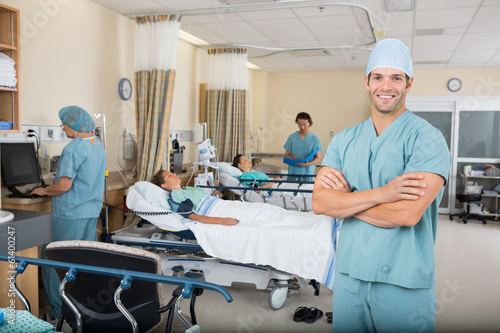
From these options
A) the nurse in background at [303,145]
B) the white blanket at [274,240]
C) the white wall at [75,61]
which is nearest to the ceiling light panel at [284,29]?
the nurse in background at [303,145]

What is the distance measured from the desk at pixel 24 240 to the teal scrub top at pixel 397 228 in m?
1.77

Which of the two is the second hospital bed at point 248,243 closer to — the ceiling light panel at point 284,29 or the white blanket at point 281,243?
the white blanket at point 281,243

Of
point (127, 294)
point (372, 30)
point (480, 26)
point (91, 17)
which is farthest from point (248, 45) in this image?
point (127, 294)

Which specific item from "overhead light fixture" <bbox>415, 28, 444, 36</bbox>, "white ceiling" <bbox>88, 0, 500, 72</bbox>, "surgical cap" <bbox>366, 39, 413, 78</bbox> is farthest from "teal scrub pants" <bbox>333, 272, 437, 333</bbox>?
"overhead light fixture" <bbox>415, 28, 444, 36</bbox>

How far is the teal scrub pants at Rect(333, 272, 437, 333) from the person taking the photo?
1579mm

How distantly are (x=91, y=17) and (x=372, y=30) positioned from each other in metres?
3.03

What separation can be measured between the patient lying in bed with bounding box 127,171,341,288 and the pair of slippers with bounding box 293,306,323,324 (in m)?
0.33

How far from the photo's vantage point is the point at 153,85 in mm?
4758

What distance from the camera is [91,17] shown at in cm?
439

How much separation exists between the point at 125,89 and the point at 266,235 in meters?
2.63

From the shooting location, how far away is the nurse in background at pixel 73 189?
323cm

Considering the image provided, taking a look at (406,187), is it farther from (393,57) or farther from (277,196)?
(277,196)

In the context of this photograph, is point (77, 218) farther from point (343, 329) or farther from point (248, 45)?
point (248, 45)

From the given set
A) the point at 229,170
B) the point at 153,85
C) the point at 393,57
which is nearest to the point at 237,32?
the point at 153,85
